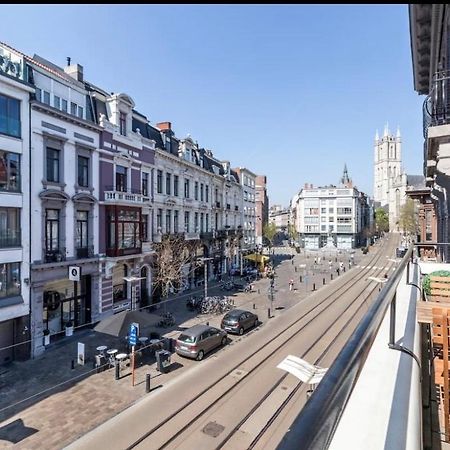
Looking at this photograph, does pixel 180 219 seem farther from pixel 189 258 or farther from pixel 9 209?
pixel 9 209

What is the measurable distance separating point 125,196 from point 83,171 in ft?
11.8

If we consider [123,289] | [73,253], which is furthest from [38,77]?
[123,289]

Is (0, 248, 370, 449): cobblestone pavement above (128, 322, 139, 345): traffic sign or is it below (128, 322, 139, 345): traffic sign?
below

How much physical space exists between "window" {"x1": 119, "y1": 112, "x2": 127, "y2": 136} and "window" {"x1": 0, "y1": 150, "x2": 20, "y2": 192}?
9492 mm

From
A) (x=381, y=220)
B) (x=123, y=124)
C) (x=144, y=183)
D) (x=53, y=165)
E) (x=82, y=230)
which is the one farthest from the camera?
(x=381, y=220)

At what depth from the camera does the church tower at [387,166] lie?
157 metres

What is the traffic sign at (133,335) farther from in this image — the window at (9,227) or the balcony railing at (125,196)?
the balcony railing at (125,196)

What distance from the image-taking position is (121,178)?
2597cm

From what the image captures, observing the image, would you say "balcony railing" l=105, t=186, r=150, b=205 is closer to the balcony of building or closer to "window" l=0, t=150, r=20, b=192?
"window" l=0, t=150, r=20, b=192

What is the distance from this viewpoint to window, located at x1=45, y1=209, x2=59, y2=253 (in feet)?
64.1

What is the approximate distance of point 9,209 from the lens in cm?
1744

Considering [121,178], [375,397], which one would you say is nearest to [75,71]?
[121,178]

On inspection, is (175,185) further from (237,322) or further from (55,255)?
(237,322)

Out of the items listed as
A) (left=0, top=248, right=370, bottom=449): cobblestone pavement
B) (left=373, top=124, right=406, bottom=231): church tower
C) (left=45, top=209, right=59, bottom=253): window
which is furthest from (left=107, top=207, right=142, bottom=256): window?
(left=373, top=124, right=406, bottom=231): church tower
